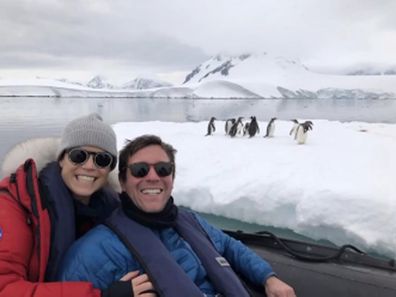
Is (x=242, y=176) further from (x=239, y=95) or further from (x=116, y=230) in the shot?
(x=239, y=95)

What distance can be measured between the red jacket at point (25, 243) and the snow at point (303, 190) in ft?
8.25

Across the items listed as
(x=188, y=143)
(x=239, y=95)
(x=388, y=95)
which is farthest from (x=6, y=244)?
(x=388, y=95)

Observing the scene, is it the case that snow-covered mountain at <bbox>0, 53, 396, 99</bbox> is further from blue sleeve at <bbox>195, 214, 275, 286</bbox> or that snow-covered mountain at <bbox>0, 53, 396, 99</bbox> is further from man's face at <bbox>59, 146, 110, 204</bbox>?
man's face at <bbox>59, 146, 110, 204</bbox>

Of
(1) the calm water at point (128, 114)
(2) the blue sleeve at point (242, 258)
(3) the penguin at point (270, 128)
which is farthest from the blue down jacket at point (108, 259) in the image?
(3) the penguin at point (270, 128)

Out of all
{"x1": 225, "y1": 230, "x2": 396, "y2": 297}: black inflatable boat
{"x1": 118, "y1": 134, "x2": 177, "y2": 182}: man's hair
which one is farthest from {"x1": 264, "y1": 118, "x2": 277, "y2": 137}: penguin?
{"x1": 118, "y1": 134, "x2": 177, "y2": 182}: man's hair

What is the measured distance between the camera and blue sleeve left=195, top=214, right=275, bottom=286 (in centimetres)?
160

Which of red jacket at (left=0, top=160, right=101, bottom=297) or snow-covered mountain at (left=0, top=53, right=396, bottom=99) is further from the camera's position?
snow-covered mountain at (left=0, top=53, right=396, bottom=99)

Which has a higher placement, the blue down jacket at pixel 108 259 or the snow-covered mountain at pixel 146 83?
the snow-covered mountain at pixel 146 83

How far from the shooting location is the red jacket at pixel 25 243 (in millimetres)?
1079

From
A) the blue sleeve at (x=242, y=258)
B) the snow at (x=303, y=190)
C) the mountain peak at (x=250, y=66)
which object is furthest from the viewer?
the mountain peak at (x=250, y=66)

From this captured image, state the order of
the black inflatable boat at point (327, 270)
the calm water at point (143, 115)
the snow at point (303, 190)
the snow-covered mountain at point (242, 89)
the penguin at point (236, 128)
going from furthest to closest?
the snow-covered mountain at point (242, 89) < the calm water at point (143, 115) < the penguin at point (236, 128) < the snow at point (303, 190) < the black inflatable boat at point (327, 270)

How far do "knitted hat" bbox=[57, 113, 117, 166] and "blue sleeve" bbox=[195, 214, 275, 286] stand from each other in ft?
1.73

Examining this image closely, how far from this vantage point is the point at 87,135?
1.36m

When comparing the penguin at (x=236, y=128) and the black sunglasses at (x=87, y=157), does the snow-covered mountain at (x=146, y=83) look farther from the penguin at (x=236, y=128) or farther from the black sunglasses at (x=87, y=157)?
the black sunglasses at (x=87, y=157)
